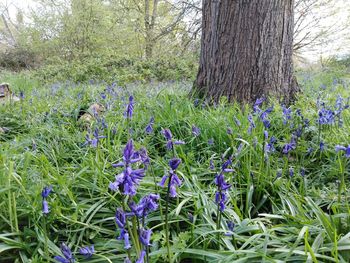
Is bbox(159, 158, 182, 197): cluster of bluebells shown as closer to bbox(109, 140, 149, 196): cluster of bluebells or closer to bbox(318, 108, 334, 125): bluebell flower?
bbox(109, 140, 149, 196): cluster of bluebells

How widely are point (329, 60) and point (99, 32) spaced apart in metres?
9.76

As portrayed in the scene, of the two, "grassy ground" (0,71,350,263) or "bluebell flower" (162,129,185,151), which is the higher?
"bluebell flower" (162,129,185,151)

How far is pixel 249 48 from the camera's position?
3338mm

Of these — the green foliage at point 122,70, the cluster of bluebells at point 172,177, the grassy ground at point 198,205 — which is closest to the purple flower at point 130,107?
the grassy ground at point 198,205

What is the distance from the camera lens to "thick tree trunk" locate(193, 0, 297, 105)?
3.29 m

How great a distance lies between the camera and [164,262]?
3.91 ft

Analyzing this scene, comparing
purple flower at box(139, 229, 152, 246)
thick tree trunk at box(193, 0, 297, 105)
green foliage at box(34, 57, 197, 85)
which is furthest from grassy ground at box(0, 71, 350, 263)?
green foliage at box(34, 57, 197, 85)

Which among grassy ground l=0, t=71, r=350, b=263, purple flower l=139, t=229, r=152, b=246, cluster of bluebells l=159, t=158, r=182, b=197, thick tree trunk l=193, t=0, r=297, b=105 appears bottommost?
grassy ground l=0, t=71, r=350, b=263

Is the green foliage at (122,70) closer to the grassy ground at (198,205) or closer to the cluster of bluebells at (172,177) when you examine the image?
the grassy ground at (198,205)

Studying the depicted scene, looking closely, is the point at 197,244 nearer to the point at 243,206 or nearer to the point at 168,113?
the point at 243,206

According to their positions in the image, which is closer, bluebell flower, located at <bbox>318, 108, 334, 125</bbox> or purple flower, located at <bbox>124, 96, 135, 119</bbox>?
purple flower, located at <bbox>124, 96, 135, 119</bbox>

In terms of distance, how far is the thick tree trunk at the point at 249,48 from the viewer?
130 inches

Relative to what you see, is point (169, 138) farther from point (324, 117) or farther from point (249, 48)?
point (249, 48)

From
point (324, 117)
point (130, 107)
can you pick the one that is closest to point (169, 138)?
point (130, 107)
